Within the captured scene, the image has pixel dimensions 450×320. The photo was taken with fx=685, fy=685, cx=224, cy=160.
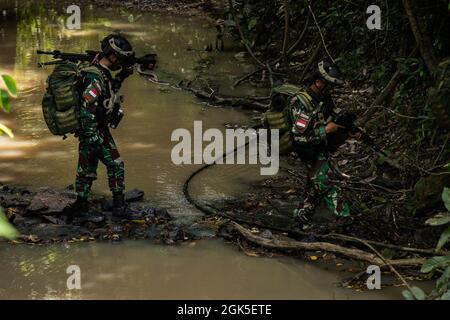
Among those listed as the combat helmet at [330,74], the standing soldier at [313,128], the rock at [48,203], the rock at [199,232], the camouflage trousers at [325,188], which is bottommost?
the rock at [199,232]

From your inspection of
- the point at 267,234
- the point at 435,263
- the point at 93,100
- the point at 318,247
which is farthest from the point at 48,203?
the point at 435,263

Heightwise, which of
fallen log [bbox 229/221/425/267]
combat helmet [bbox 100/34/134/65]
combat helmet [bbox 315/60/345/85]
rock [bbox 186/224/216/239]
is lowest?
rock [bbox 186/224/216/239]

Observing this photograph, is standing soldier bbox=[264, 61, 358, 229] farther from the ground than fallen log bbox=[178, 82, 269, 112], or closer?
farther from the ground

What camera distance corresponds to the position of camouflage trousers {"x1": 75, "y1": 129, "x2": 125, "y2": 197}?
640cm

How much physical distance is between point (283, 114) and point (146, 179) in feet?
7.50

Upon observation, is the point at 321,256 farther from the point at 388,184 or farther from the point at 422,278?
the point at 388,184

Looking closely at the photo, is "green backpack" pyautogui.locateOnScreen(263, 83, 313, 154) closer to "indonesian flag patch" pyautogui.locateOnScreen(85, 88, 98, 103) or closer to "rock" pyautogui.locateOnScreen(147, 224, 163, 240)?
"rock" pyautogui.locateOnScreen(147, 224, 163, 240)

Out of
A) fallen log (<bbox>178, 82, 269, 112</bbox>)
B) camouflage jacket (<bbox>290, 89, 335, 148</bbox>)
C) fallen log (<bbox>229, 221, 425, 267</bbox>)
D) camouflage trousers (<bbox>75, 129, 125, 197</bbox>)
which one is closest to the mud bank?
camouflage trousers (<bbox>75, 129, 125, 197</bbox>)

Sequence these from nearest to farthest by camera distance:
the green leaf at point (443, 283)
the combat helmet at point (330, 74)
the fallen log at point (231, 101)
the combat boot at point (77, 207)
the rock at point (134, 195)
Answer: the green leaf at point (443, 283)
the combat helmet at point (330, 74)
the combat boot at point (77, 207)
the rock at point (134, 195)
the fallen log at point (231, 101)

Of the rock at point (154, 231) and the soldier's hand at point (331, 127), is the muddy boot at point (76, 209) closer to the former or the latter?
the rock at point (154, 231)

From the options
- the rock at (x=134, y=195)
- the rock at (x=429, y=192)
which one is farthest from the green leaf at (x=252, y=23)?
the rock at (x=429, y=192)

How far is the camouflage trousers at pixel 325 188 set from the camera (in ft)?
20.5

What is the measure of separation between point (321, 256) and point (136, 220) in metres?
1.86
